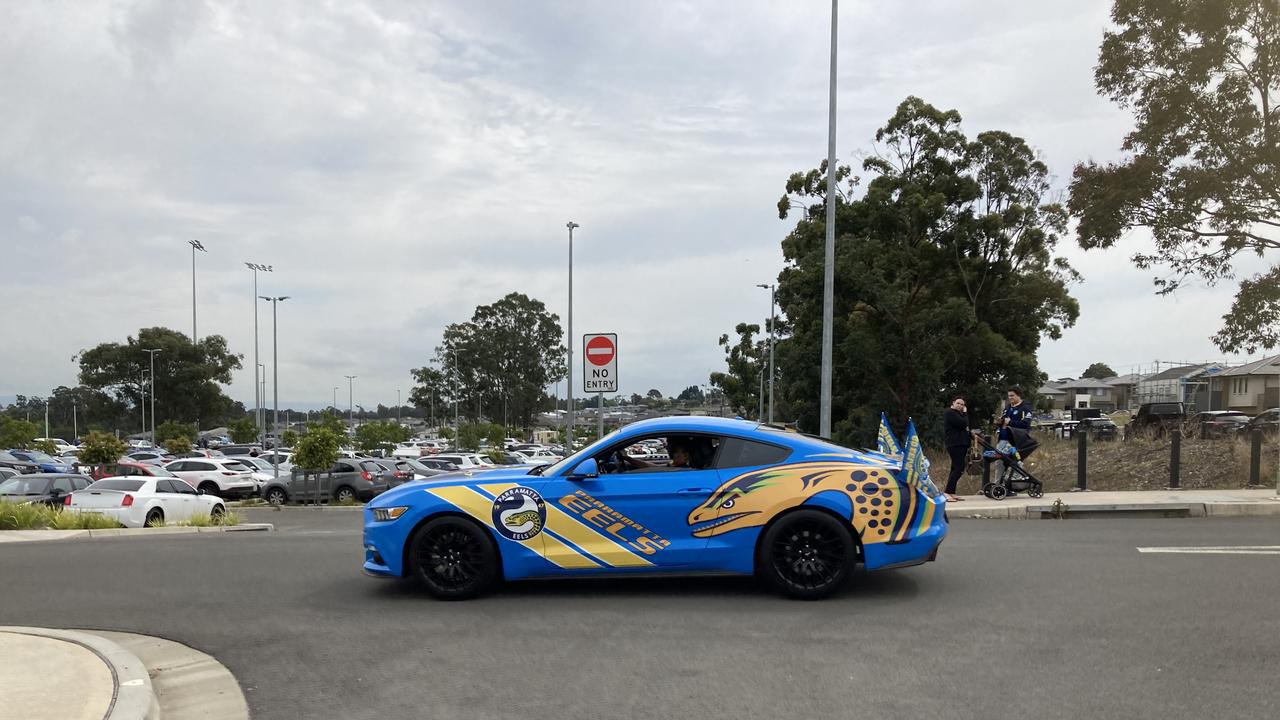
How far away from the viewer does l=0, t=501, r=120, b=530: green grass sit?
15.7 meters

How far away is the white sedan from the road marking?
16.4 meters

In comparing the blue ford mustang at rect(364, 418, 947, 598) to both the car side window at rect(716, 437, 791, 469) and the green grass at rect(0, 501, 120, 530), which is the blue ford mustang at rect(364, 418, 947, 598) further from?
the green grass at rect(0, 501, 120, 530)

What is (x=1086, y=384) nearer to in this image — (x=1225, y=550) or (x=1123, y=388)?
(x=1123, y=388)

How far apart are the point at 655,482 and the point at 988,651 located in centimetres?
276

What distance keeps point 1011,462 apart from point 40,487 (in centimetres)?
2099

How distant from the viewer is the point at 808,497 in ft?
24.3

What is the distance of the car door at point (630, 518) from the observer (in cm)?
752

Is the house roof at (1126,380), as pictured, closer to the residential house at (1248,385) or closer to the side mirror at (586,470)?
the residential house at (1248,385)

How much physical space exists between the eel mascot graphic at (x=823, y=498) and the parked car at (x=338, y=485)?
2263cm

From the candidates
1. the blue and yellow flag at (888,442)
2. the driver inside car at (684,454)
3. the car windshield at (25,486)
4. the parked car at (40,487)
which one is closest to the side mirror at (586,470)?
the driver inside car at (684,454)

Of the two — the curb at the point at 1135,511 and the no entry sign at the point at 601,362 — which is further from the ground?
the no entry sign at the point at 601,362

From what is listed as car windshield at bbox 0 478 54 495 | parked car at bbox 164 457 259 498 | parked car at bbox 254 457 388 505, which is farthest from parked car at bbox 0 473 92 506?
parked car at bbox 164 457 259 498

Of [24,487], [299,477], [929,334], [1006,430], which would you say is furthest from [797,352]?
[24,487]

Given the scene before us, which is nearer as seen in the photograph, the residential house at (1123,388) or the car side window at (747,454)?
the car side window at (747,454)
